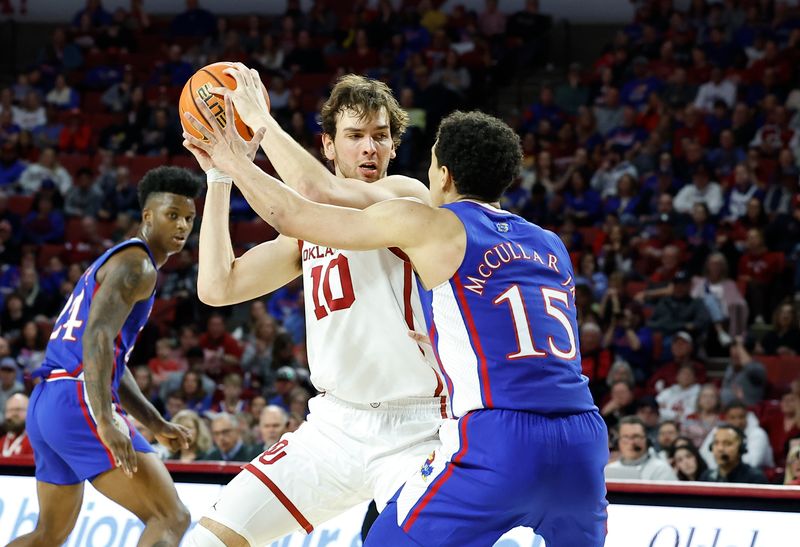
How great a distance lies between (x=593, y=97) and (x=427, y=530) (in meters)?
12.8

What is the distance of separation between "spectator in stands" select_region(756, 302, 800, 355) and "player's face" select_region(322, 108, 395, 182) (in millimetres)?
7099

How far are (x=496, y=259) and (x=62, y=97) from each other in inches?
589

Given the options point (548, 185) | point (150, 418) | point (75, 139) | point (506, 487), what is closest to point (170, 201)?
point (150, 418)

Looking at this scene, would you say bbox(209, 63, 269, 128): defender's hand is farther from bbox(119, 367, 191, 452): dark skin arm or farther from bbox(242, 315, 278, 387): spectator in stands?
bbox(242, 315, 278, 387): spectator in stands

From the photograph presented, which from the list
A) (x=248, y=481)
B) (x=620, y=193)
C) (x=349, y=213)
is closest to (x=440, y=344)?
(x=349, y=213)

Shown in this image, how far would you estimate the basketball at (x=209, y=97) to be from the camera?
421 centimetres

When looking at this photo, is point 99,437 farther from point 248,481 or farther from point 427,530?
point 427,530

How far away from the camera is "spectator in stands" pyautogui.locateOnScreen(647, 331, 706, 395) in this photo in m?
10.4

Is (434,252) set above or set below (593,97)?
below

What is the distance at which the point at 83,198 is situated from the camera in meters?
15.1

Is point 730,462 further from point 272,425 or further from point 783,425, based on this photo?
point 272,425

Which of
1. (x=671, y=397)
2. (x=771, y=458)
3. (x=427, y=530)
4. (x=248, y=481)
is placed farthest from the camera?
(x=671, y=397)

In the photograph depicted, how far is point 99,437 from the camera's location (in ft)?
16.7

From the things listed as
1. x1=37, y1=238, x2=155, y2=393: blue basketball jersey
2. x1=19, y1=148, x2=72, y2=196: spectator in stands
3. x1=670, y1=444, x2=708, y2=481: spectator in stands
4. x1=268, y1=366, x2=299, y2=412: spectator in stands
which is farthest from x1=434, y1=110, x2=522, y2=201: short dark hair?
x1=19, y1=148, x2=72, y2=196: spectator in stands
